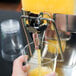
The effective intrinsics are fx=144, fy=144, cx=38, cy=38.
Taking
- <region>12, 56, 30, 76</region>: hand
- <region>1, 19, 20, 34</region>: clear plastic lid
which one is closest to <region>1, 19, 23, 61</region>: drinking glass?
<region>1, 19, 20, 34</region>: clear plastic lid

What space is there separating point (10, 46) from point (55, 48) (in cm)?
28

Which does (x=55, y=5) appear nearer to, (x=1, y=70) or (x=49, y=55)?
(x=49, y=55)

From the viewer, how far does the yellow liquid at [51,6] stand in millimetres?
376

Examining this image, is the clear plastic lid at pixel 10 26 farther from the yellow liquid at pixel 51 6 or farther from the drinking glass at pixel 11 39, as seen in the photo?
the yellow liquid at pixel 51 6

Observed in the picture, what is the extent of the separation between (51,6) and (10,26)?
1.09 feet

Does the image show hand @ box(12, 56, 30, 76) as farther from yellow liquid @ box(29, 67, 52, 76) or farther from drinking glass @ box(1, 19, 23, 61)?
drinking glass @ box(1, 19, 23, 61)

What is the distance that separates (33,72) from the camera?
1.18 feet

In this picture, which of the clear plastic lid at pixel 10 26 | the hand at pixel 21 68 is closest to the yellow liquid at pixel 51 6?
the hand at pixel 21 68

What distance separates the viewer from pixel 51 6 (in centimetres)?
38

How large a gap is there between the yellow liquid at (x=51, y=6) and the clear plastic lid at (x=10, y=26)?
261 millimetres

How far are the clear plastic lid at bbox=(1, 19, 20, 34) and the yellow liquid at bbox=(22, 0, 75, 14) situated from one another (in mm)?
261

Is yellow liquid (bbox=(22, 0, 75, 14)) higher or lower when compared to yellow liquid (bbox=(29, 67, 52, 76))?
higher

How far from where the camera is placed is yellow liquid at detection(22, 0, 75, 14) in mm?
376

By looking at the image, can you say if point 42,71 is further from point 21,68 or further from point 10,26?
point 10,26
